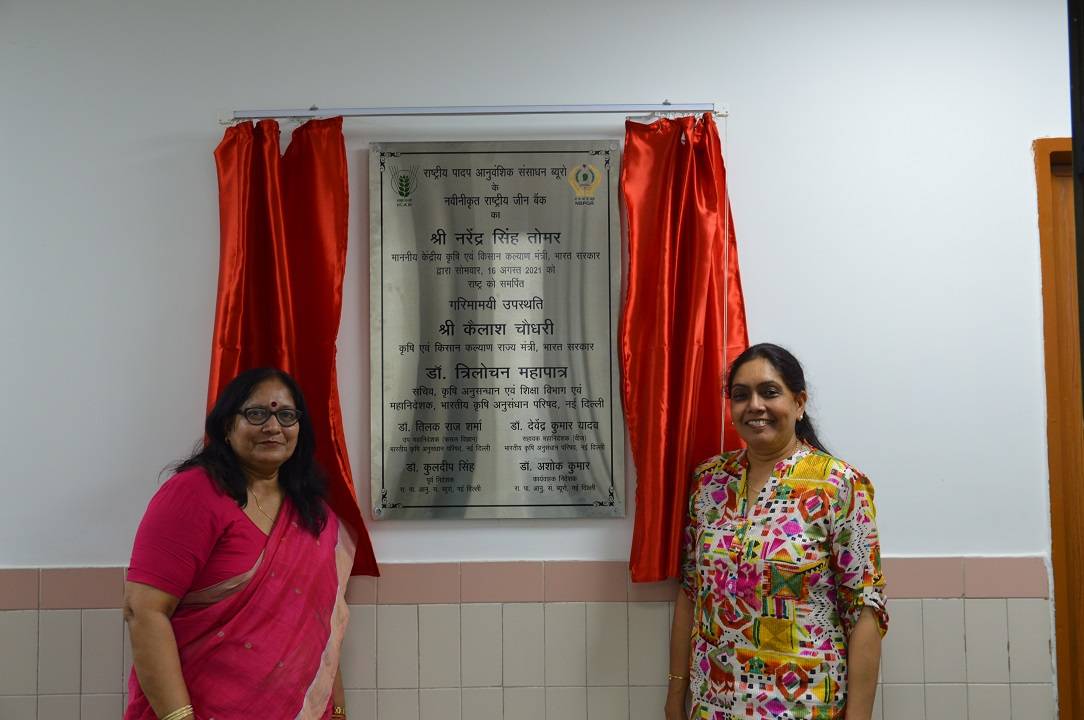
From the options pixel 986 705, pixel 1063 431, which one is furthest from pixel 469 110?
pixel 986 705

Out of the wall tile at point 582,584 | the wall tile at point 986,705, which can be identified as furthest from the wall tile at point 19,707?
the wall tile at point 986,705

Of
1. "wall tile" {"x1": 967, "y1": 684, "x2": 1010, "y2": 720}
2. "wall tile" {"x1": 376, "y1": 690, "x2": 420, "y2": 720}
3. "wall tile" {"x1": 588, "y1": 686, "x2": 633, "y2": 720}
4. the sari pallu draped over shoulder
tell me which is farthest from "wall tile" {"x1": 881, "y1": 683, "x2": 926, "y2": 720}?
the sari pallu draped over shoulder

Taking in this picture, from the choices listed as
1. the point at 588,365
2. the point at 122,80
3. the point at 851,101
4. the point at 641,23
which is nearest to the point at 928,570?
the point at 588,365

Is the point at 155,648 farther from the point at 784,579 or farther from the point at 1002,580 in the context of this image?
the point at 1002,580

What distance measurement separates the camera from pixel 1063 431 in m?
2.27

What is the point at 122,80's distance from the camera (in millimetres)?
2273

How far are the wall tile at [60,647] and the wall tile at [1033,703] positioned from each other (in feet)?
8.69

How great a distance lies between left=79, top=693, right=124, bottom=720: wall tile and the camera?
7.18 ft

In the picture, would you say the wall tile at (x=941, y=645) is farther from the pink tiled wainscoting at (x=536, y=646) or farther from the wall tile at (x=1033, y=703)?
the wall tile at (x=1033, y=703)

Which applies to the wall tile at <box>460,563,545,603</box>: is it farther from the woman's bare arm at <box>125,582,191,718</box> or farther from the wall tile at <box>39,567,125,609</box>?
the wall tile at <box>39,567,125,609</box>

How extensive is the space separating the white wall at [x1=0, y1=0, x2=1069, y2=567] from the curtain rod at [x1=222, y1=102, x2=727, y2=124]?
5 cm

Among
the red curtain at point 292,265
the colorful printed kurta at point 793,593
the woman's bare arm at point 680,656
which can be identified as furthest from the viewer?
the red curtain at point 292,265

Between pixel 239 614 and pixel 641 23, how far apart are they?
1908 mm

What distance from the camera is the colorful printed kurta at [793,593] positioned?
177 centimetres
